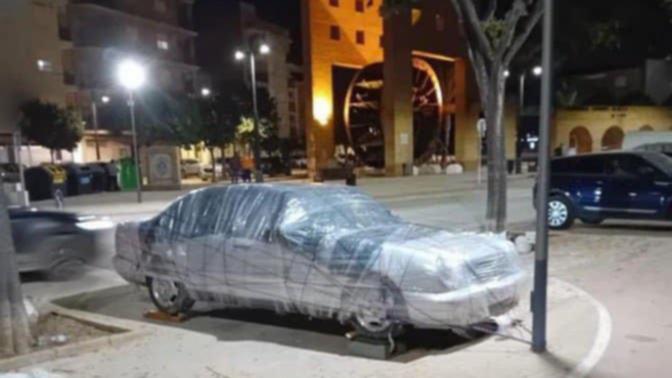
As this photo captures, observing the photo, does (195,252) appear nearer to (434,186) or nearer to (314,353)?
(314,353)

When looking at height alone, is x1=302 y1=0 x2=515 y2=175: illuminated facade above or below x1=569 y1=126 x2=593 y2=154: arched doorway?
above

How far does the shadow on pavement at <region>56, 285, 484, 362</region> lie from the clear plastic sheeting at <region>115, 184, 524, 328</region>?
0.33 metres

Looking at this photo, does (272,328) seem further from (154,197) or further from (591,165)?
(154,197)

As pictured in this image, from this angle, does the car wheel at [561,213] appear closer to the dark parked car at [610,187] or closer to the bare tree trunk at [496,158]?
the dark parked car at [610,187]

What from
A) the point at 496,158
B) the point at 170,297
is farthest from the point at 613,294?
the point at 170,297

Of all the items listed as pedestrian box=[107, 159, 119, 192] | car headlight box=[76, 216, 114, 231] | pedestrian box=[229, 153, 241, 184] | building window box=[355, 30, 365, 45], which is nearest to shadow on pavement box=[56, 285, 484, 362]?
car headlight box=[76, 216, 114, 231]

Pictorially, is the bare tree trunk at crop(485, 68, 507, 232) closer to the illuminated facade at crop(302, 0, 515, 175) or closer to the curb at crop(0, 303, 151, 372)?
the curb at crop(0, 303, 151, 372)

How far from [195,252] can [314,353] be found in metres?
2.14

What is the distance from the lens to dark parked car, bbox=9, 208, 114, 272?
10.5 metres

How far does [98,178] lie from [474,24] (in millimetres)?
25071

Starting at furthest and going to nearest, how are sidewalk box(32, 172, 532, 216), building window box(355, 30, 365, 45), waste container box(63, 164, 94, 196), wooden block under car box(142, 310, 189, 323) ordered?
building window box(355, 30, 365, 45), waste container box(63, 164, 94, 196), sidewalk box(32, 172, 532, 216), wooden block under car box(142, 310, 189, 323)

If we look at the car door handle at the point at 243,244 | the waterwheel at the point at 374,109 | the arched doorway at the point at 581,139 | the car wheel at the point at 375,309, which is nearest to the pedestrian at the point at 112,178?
the waterwheel at the point at 374,109

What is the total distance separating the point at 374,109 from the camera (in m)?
45.9

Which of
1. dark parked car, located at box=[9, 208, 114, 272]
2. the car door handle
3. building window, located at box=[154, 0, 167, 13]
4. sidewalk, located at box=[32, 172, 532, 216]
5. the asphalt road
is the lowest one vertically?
sidewalk, located at box=[32, 172, 532, 216]
